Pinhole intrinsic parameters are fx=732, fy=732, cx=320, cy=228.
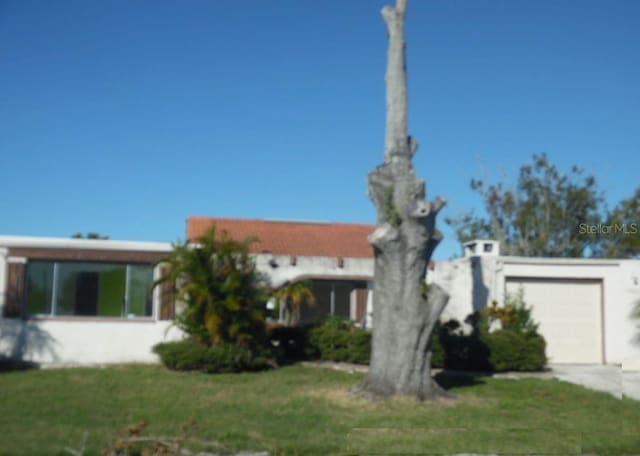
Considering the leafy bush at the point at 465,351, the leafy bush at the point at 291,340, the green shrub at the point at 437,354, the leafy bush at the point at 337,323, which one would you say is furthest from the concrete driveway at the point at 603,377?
the leafy bush at the point at 291,340

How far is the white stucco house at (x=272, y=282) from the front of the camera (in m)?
17.6

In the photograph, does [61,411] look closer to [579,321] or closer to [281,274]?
[281,274]

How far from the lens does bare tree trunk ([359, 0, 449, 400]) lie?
12.0 m

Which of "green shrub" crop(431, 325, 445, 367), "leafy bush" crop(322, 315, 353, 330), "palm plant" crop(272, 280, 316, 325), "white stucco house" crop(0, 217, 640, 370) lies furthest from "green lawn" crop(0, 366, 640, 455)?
"leafy bush" crop(322, 315, 353, 330)

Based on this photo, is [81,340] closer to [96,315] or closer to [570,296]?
[96,315]

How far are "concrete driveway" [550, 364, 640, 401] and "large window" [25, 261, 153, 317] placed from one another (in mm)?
10194

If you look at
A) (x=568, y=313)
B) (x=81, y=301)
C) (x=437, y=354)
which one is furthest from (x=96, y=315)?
(x=568, y=313)

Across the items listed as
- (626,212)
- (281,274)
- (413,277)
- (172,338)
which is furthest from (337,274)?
(626,212)

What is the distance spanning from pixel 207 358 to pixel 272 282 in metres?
4.33

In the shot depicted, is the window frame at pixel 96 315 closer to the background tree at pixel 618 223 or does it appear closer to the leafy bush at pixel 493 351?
the leafy bush at pixel 493 351

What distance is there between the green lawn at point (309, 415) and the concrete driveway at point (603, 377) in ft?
3.48

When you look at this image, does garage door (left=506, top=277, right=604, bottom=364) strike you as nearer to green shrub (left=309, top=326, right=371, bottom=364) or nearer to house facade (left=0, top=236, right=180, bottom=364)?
green shrub (left=309, top=326, right=371, bottom=364)

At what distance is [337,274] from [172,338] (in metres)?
4.93

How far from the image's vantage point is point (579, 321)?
19969mm
